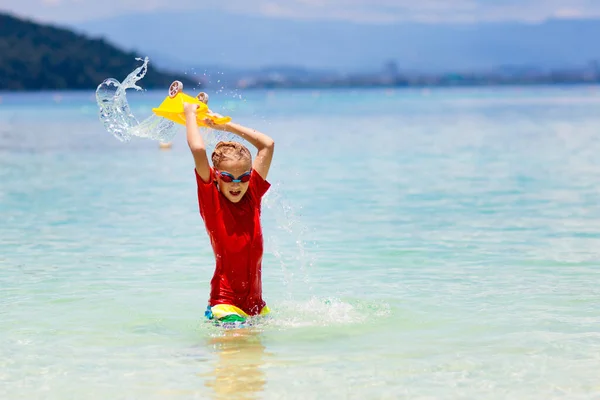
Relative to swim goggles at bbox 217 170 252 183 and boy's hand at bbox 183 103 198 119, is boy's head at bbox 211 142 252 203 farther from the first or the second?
boy's hand at bbox 183 103 198 119

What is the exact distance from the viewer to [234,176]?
6480mm

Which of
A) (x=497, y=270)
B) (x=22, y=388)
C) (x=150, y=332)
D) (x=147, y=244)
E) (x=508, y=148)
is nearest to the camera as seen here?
(x=22, y=388)

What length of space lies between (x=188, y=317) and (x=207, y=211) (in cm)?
140

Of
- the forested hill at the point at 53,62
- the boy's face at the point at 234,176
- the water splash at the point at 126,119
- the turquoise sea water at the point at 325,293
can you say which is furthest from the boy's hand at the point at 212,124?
the forested hill at the point at 53,62

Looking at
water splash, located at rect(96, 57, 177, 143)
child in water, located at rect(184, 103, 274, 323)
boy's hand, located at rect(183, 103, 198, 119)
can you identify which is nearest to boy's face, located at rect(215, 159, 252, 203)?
child in water, located at rect(184, 103, 274, 323)

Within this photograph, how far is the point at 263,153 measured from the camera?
6680mm

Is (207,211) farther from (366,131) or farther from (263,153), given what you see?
(366,131)

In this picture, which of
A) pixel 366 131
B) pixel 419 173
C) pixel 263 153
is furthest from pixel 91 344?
pixel 366 131

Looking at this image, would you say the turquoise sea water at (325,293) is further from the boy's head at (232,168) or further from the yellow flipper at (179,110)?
the yellow flipper at (179,110)

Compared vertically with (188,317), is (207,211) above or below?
above

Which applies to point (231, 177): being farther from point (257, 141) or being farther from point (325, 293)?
point (325, 293)

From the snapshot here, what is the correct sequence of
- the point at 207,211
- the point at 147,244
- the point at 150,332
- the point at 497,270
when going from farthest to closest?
the point at 147,244
the point at 497,270
the point at 150,332
the point at 207,211

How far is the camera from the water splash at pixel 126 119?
7.19 metres

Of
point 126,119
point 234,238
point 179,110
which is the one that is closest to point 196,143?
point 179,110
